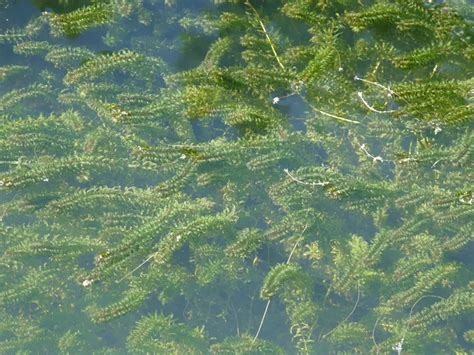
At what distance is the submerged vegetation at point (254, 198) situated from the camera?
4262mm

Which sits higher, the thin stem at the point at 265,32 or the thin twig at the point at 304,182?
the thin stem at the point at 265,32

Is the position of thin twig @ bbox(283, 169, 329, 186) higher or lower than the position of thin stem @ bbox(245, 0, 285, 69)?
lower

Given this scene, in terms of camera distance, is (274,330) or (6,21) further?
(6,21)

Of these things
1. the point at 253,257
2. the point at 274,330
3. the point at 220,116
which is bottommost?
the point at 274,330

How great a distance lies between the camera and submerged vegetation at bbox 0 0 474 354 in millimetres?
4262

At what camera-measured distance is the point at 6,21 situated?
16.3ft

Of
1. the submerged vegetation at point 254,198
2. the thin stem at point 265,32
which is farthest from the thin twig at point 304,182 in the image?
the thin stem at point 265,32

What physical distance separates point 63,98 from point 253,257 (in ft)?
5.77

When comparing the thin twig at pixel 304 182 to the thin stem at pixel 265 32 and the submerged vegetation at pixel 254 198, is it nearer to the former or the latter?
the submerged vegetation at pixel 254 198

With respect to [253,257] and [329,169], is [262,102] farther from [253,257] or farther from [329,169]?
[253,257]

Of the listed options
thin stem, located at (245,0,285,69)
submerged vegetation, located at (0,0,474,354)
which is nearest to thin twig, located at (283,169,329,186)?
submerged vegetation, located at (0,0,474,354)

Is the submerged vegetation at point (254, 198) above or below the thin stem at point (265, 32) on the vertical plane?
below

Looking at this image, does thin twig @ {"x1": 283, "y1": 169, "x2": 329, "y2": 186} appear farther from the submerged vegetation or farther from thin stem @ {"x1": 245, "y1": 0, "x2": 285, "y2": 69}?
thin stem @ {"x1": 245, "y1": 0, "x2": 285, "y2": 69}

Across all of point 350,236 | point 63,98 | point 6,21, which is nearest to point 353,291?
point 350,236
